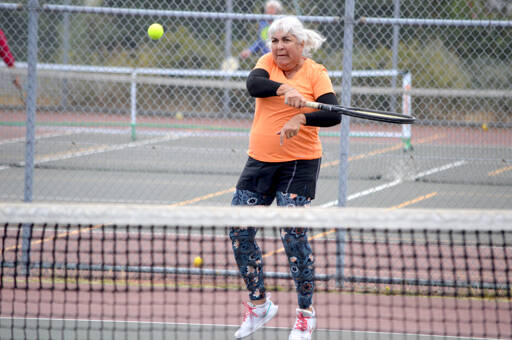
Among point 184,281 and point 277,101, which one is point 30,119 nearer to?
point 184,281

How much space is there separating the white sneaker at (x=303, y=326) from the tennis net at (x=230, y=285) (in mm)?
189

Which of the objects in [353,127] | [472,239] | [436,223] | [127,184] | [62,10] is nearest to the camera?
[436,223]

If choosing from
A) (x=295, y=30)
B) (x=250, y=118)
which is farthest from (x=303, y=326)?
(x=250, y=118)

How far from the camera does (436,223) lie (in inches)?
110

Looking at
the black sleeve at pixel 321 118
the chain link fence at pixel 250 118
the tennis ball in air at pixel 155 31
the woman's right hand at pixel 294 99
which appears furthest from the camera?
the chain link fence at pixel 250 118

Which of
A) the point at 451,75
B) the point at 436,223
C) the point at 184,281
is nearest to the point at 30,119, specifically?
the point at 184,281

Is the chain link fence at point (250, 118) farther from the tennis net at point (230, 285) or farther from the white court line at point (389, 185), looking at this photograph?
the tennis net at point (230, 285)

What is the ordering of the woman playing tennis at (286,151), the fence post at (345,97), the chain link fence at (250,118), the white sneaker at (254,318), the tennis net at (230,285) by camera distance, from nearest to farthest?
1. the tennis net at (230,285)
2. the woman playing tennis at (286,151)
3. the white sneaker at (254,318)
4. the fence post at (345,97)
5. the chain link fence at (250,118)

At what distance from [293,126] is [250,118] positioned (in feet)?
21.0

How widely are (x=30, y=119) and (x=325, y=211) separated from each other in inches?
118

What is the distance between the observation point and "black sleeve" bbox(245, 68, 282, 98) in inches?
140

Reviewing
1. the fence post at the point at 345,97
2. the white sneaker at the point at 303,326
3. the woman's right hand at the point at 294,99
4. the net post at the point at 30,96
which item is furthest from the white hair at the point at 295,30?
the net post at the point at 30,96

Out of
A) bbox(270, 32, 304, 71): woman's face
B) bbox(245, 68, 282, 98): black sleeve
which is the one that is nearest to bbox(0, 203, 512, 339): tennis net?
bbox(245, 68, 282, 98): black sleeve

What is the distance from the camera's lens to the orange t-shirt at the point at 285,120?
12.0 feet
